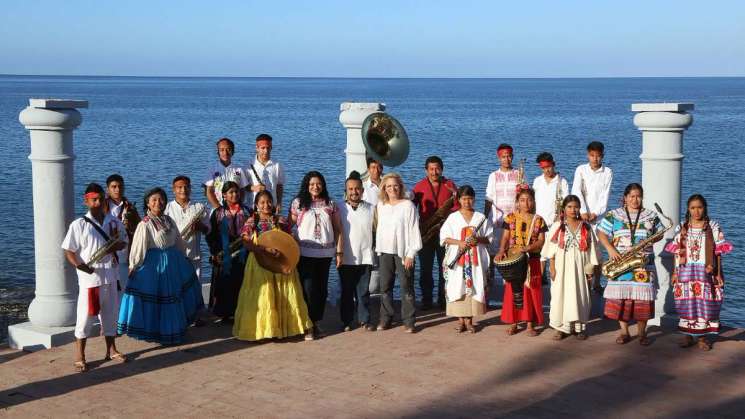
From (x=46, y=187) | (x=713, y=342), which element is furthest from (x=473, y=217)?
(x=46, y=187)

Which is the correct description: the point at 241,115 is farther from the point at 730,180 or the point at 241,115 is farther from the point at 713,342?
the point at 713,342

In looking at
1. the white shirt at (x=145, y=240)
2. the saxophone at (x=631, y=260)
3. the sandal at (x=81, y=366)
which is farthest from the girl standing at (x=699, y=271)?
the sandal at (x=81, y=366)

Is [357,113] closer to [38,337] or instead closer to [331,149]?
[38,337]

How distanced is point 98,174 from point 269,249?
3199 centimetres

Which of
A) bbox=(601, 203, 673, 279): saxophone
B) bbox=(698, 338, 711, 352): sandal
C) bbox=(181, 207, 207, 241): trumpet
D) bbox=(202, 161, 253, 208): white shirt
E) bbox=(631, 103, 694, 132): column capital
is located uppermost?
bbox=(631, 103, 694, 132): column capital

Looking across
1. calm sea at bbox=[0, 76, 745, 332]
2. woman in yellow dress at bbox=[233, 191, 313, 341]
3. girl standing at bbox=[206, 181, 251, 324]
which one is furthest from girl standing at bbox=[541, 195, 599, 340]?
calm sea at bbox=[0, 76, 745, 332]

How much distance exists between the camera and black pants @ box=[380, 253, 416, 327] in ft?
32.2

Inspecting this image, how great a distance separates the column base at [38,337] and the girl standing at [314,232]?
2.18 meters

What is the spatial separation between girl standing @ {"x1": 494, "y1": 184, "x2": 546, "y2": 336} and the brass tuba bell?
1699mm

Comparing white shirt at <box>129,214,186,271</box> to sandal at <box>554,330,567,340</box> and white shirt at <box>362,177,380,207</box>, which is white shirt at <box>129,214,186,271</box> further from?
sandal at <box>554,330,567,340</box>

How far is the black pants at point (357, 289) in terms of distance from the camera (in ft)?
32.6

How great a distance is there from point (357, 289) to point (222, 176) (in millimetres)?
1913

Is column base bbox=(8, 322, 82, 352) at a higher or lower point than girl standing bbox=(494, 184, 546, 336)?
lower

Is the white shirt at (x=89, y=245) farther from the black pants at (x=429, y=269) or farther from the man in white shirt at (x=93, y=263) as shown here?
the black pants at (x=429, y=269)
